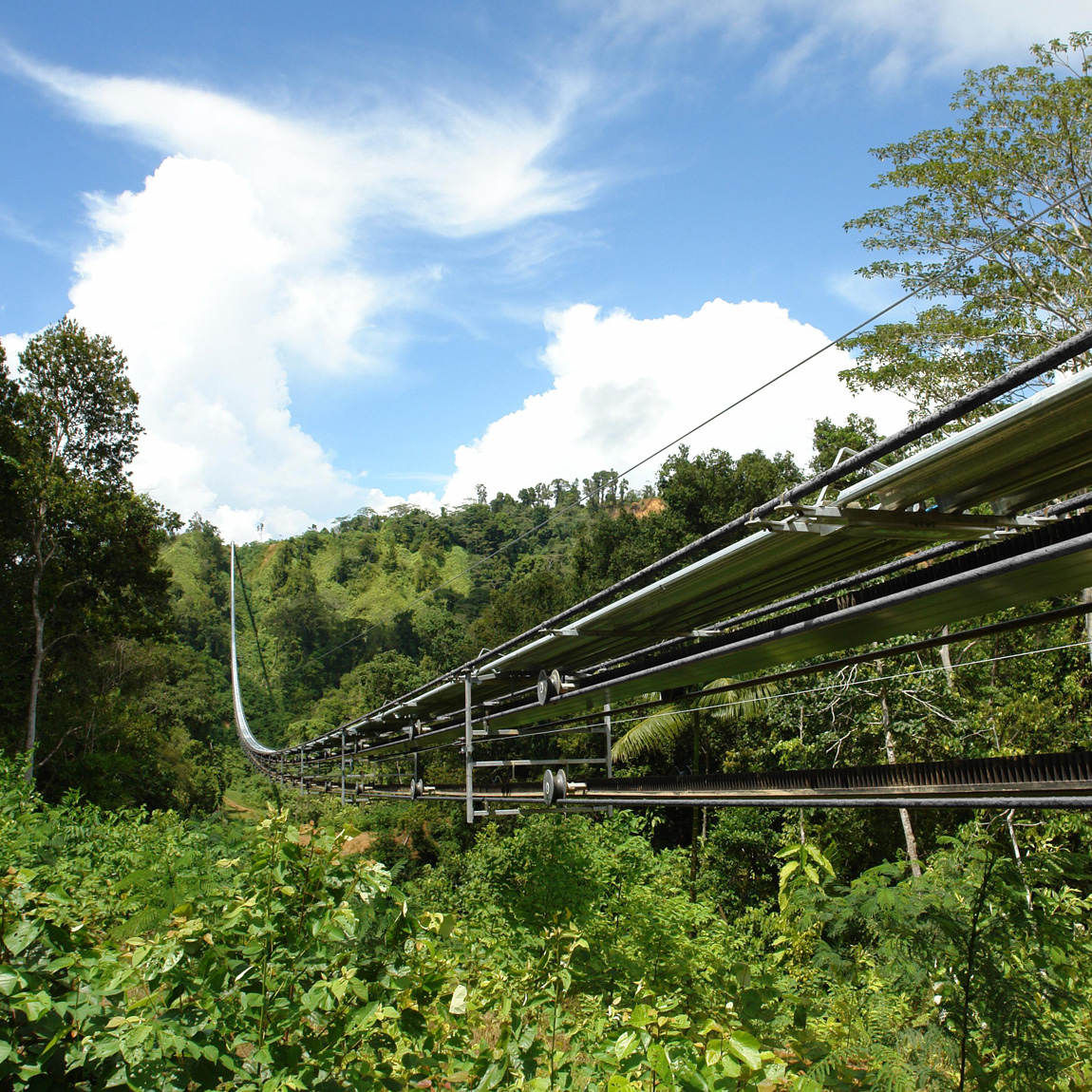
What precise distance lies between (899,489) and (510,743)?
18.2 meters

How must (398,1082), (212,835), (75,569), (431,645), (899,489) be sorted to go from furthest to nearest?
(431,645), (75,569), (212,835), (899,489), (398,1082)

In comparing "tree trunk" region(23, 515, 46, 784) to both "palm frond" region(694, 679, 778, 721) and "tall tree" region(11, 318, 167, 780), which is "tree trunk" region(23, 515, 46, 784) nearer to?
"tall tree" region(11, 318, 167, 780)

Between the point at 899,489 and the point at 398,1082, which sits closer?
the point at 398,1082

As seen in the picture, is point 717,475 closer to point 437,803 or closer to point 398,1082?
point 437,803

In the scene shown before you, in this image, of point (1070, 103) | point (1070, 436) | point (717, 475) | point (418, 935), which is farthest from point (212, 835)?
point (717, 475)

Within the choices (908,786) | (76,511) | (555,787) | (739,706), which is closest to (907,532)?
(908,786)

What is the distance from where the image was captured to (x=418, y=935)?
1421mm

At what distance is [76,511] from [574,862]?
10.3 m

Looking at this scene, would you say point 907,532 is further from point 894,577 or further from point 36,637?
point 36,637

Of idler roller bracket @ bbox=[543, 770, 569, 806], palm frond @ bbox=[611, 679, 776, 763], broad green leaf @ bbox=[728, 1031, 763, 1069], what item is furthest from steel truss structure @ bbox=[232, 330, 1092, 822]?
palm frond @ bbox=[611, 679, 776, 763]

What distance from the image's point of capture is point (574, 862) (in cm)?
977

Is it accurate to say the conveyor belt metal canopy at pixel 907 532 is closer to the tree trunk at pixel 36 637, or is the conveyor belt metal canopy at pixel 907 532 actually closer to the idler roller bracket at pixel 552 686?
the idler roller bracket at pixel 552 686

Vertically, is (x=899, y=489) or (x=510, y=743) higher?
(x=899, y=489)

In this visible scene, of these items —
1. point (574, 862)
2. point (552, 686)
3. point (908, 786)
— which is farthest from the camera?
point (574, 862)
